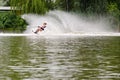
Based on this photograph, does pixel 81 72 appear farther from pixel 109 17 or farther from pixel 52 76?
pixel 109 17

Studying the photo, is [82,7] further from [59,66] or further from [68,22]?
[59,66]

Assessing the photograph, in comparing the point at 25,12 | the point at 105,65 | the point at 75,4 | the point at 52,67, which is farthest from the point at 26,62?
the point at 75,4

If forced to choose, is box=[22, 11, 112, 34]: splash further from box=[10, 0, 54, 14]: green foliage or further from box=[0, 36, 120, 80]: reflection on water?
box=[0, 36, 120, 80]: reflection on water

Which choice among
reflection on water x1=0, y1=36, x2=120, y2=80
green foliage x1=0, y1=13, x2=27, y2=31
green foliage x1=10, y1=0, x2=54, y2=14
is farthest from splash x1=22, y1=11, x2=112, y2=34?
reflection on water x1=0, y1=36, x2=120, y2=80

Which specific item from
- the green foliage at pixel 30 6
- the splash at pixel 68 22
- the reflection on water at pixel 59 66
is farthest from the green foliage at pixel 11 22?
the reflection on water at pixel 59 66

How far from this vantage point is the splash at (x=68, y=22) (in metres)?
43.1

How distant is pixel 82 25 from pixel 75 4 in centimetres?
365

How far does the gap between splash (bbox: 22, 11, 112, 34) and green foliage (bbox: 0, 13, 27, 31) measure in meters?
3.62

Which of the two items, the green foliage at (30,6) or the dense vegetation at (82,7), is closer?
the green foliage at (30,6)

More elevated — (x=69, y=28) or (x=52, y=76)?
(x=52, y=76)

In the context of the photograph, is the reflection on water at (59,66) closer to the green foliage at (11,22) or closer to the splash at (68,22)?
the splash at (68,22)

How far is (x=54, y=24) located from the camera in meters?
42.4

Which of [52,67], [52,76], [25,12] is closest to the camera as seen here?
[52,76]

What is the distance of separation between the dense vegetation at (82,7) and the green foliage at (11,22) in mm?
3214
